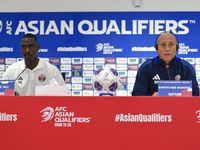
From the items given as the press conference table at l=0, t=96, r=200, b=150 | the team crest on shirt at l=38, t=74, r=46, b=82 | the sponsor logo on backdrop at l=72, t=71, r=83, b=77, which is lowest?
the press conference table at l=0, t=96, r=200, b=150

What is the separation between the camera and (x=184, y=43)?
167 inches

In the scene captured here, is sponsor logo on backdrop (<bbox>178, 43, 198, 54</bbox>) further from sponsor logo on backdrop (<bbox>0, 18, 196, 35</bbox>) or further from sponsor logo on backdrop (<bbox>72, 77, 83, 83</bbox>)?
sponsor logo on backdrop (<bbox>72, 77, 83, 83</bbox>)

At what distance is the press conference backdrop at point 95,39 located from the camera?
4234mm

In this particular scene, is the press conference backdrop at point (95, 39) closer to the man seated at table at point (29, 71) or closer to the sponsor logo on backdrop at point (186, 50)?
the sponsor logo on backdrop at point (186, 50)

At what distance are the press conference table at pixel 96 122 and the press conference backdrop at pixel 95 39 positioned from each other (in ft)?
9.93

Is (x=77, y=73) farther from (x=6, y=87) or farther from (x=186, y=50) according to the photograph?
(x=6, y=87)

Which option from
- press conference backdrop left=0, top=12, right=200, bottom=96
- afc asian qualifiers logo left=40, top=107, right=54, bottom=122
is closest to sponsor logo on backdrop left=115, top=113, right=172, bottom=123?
afc asian qualifiers logo left=40, top=107, right=54, bottom=122

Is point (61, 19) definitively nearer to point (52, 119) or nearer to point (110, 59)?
point (110, 59)

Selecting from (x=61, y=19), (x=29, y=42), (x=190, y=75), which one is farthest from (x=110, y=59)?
(x=190, y=75)

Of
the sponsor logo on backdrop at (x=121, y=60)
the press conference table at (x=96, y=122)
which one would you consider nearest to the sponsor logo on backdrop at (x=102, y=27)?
the sponsor logo on backdrop at (x=121, y=60)

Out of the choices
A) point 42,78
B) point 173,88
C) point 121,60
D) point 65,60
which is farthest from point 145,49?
point 173,88

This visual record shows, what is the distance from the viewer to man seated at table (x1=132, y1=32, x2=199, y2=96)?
6.05ft

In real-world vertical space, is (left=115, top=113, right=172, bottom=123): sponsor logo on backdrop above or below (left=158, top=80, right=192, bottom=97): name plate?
below

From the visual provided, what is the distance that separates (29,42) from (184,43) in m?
2.94
